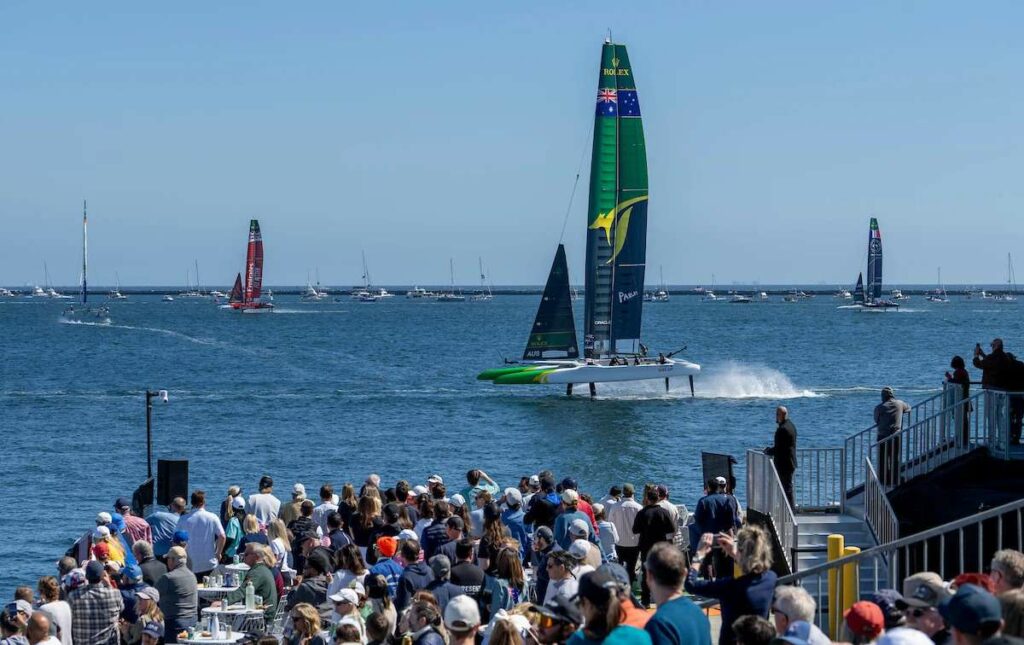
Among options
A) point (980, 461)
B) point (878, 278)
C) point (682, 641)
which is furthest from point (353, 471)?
point (878, 278)

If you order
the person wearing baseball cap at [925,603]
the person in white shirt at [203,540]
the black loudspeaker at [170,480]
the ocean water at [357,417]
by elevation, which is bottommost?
the ocean water at [357,417]

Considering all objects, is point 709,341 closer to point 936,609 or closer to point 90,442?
point 90,442

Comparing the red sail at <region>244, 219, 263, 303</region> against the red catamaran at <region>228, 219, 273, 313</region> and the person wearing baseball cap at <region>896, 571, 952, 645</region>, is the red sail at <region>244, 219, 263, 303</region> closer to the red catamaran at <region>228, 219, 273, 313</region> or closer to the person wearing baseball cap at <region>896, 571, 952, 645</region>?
the red catamaran at <region>228, 219, 273, 313</region>

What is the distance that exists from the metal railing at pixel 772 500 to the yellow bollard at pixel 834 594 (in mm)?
2696

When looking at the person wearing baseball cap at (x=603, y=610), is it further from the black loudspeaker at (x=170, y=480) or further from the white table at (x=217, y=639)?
the black loudspeaker at (x=170, y=480)

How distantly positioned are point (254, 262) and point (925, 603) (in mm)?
153772

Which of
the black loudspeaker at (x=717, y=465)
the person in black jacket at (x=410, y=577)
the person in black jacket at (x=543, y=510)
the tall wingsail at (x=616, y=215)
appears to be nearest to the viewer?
the person in black jacket at (x=410, y=577)

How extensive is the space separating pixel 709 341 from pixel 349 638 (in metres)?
138

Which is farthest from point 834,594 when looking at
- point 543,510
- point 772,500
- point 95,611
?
point 95,611

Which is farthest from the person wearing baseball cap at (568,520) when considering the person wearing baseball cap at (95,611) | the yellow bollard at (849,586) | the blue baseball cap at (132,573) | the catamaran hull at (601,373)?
the catamaran hull at (601,373)

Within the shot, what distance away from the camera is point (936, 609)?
25.5ft

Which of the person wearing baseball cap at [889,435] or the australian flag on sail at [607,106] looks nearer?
the person wearing baseball cap at [889,435]

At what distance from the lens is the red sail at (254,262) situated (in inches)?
5930

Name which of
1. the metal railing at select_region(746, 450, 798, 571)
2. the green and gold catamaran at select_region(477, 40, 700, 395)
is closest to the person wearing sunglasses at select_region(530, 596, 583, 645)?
the metal railing at select_region(746, 450, 798, 571)
